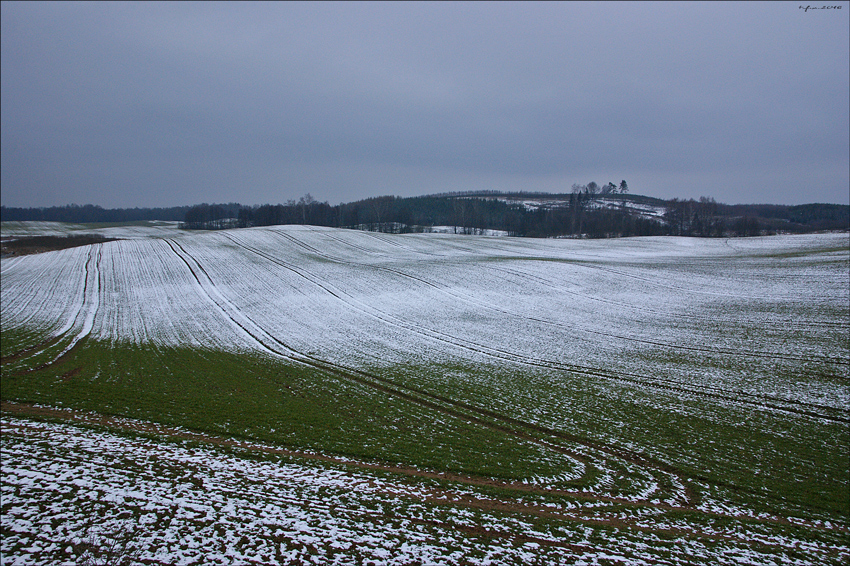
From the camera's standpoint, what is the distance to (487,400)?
55.0 ft

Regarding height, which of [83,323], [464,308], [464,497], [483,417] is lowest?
[464,497]

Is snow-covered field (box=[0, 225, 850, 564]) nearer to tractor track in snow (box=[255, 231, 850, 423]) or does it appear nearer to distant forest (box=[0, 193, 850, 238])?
tractor track in snow (box=[255, 231, 850, 423])

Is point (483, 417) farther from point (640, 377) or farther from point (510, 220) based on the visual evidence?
point (510, 220)

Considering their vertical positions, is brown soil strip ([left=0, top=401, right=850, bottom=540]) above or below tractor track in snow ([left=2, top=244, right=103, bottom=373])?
below

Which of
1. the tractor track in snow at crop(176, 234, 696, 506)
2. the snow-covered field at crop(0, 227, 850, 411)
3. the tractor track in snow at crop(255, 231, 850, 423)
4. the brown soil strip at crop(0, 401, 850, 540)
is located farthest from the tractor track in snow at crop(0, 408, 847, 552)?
the snow-covered field at crop(0, 227, 850, 411)

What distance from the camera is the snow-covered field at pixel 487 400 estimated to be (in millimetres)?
8859

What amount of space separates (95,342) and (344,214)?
98.9 m

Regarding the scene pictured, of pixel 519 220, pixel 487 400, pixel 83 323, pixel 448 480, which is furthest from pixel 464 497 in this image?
pixel 519 220

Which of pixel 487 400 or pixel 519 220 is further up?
pixel 519 220

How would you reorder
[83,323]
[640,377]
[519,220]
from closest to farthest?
[640,377], [83,323], [519,220]

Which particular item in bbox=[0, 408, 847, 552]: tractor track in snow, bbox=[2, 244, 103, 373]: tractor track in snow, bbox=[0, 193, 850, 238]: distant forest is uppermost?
bbox=[0, 193, 850, 238]: distant forest

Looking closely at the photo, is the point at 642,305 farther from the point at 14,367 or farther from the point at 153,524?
the point at 14,367

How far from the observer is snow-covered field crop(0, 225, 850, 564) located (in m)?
8.86

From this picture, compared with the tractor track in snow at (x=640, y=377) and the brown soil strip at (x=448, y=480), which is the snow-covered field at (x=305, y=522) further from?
the tractor track in snow at (x=640, y=377)
